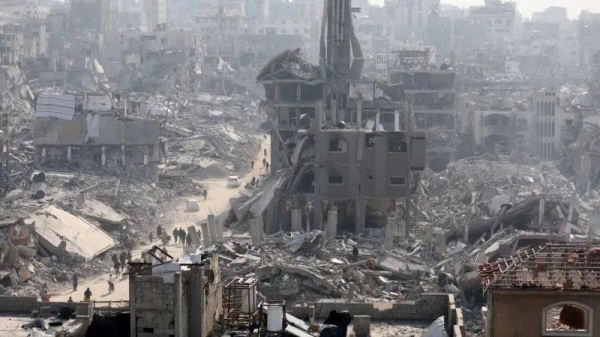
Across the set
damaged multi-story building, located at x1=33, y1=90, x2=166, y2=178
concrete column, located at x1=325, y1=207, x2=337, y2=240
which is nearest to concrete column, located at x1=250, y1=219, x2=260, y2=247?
concrete column, located at x1=325, y1=207, x2=337, y2=240

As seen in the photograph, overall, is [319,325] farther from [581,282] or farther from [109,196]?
[109,196]

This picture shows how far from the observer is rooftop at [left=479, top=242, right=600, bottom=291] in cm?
2250

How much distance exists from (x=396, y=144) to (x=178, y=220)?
10.9m

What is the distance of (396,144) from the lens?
161 feet

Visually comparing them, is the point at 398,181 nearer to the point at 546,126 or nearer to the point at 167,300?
the point at 167,300

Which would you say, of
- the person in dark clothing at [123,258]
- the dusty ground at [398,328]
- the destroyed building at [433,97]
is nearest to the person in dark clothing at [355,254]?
the person in dark clothing at [123,258]

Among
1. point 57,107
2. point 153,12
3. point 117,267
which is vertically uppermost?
point 153,12

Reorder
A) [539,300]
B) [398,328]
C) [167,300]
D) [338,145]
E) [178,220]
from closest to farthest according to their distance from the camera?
1. [539,300]
2. [167,300]
3. [398,328]
4. [338,145]
5. [178,220]

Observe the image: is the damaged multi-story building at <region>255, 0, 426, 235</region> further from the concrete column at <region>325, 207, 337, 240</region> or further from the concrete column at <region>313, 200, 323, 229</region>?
the concrete column at <region>325, 207, 337, 240</region>

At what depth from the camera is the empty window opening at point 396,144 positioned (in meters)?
49.0

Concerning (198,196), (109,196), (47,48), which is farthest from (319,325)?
(47,48)

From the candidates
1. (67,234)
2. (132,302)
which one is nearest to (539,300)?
(132,302)

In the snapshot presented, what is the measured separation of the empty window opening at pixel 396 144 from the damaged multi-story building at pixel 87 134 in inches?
712

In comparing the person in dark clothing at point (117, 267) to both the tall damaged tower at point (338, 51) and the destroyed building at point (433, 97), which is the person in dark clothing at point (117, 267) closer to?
the tall damaged tower at point (338, 51)
